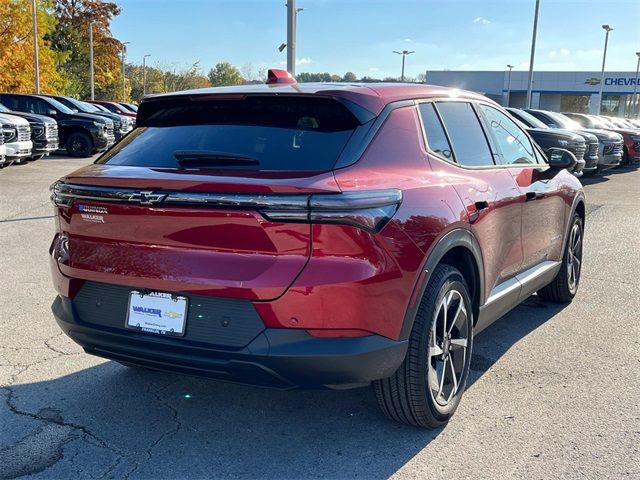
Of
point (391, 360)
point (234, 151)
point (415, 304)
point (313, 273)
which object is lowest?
point (391, 360)

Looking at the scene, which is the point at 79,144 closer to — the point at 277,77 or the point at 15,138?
the point at 15,138

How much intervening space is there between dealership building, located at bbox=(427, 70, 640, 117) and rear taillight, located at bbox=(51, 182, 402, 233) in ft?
215

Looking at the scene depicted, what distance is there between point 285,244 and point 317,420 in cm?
123

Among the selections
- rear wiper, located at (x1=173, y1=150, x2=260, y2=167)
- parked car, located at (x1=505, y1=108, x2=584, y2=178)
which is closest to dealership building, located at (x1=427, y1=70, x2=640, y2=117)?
parked car, located at (x1=505, y1=108, x2=584, y2=178)

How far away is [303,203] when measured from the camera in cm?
254

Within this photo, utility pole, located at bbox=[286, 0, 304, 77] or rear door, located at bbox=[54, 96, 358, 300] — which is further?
utility pole, located at bbox=[286, 0, 304, 77]

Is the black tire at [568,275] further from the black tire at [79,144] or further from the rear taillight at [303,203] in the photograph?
the black tire at [79,144]

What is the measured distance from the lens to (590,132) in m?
16.5

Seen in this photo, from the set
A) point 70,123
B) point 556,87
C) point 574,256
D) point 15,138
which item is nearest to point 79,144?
point 70,123

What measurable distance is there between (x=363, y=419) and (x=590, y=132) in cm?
1523

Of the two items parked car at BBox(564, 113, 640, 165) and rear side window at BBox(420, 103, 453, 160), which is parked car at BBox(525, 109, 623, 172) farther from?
rear side window at BBox(420, 103, 453, 160)

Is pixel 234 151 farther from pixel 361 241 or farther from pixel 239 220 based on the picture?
pixel 361 241

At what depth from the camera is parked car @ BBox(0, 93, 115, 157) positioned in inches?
729

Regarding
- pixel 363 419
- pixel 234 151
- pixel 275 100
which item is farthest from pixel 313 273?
pixel 363 419
